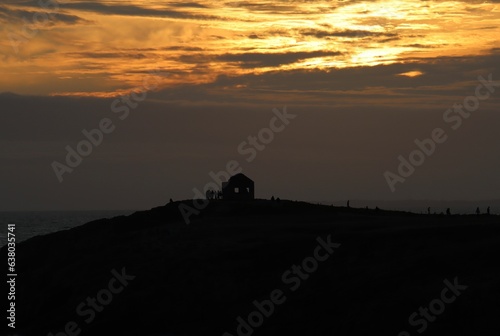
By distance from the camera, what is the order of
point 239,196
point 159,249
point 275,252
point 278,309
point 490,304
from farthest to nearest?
point 239,196, point 159,249, point 275,252, point 278,309, point 490,304

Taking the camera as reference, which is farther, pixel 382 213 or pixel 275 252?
pixel 382 213

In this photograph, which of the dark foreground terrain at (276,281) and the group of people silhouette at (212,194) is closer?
the dark foreground terrain at (276,281)

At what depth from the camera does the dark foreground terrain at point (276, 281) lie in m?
51.3

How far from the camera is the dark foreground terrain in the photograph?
168ft

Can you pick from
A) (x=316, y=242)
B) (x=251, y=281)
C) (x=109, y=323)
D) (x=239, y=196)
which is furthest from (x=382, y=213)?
(x=109, y=323)

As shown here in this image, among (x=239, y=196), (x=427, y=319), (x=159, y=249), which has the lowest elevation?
A: (x=239, y=196)

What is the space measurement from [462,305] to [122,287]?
2631cm

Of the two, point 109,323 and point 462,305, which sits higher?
point 462,305

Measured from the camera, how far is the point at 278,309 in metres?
56.3

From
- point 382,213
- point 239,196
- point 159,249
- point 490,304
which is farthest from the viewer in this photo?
point 239,196

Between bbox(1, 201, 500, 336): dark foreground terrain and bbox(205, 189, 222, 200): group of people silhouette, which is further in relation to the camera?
bbox(205, 189, 222, 200): group of people silhouette

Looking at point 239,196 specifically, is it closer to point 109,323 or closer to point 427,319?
point 109,323

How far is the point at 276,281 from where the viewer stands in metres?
60.5

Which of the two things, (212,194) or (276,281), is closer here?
(276,281)
